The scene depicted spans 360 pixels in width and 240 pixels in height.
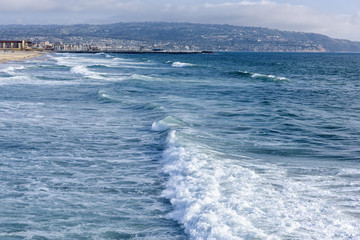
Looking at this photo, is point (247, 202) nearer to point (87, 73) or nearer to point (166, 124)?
point (166, 124)

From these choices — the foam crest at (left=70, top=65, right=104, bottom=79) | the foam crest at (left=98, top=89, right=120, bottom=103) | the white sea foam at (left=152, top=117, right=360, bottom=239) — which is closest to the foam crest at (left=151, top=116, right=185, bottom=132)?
the white sea foam at (left=152, top=117, right=360, bottom=239)

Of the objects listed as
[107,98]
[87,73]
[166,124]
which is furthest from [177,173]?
[87,73]

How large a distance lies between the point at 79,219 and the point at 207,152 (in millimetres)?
5490

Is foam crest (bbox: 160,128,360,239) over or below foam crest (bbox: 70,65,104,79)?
below

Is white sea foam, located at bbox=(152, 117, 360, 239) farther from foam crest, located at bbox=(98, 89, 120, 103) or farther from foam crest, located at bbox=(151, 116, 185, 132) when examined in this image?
foam crest, located at bbox=(98, 89, 120, 103)

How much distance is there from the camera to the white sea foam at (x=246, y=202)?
746 cm

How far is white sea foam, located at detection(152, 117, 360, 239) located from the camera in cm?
746

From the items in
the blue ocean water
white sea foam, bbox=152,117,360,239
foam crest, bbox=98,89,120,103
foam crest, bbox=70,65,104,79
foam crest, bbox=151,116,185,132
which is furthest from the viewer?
foam crest, bbox=70,65,104,79

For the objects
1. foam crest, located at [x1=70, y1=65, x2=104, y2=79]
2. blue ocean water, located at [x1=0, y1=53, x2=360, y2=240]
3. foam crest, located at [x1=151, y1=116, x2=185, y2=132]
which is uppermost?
foam crest, located at [x1=70, y1=65, x2=104, y2=79]

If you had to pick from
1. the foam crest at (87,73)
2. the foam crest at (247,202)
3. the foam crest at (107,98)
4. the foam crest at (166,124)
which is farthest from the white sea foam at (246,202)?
the foam crest at (87,73)

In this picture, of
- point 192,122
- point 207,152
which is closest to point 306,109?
point 192,122

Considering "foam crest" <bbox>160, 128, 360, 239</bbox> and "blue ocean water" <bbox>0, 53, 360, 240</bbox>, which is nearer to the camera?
"foam crest" <bbox>160, 128, 360, 239</bbox>

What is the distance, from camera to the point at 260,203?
28.8ft

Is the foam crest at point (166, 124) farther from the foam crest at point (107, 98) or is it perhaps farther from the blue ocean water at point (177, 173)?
the foam crest at point (107, 98)
